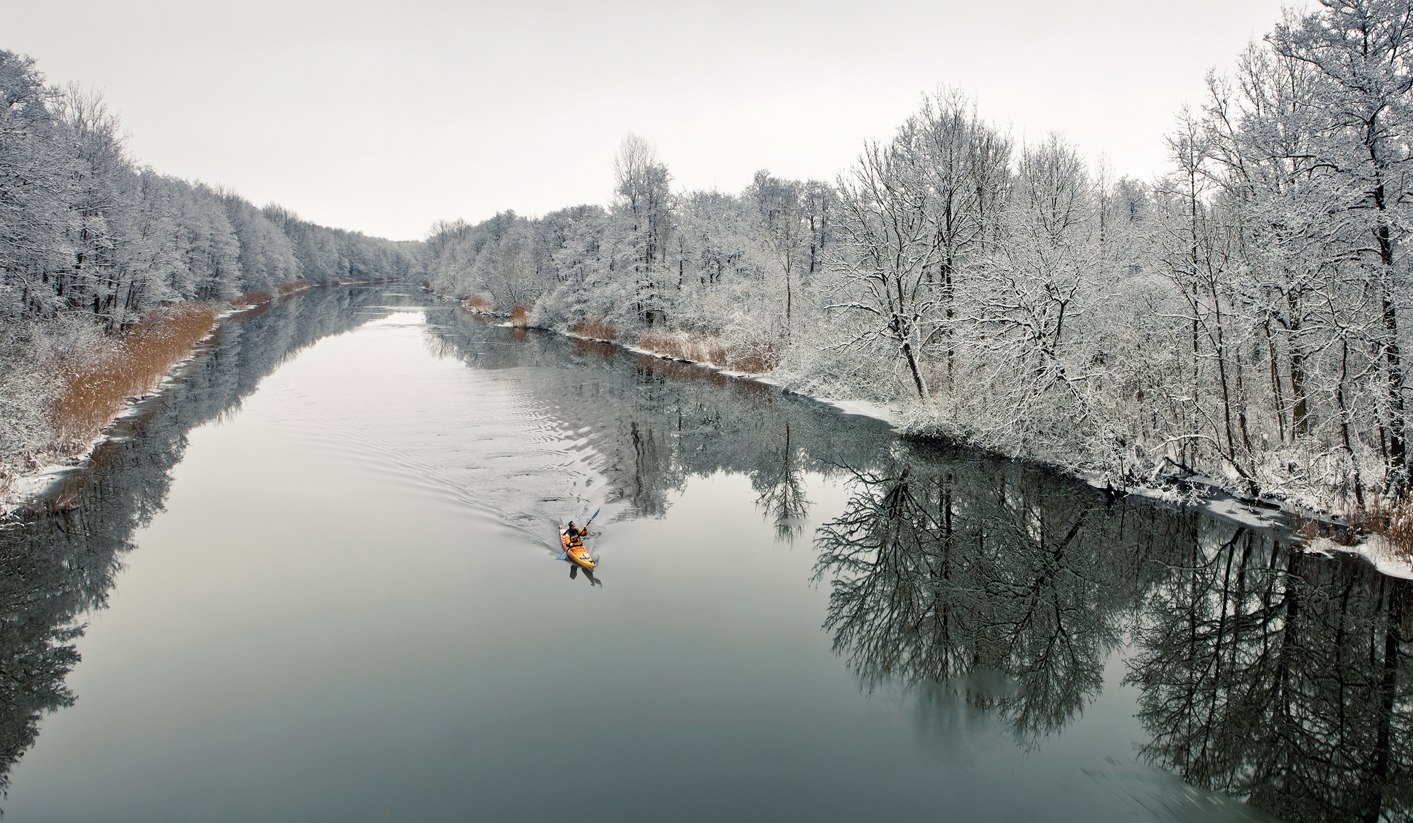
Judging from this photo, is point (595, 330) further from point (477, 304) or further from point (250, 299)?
point (250, 299)

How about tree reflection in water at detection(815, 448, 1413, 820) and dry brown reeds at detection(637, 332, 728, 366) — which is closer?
tree reflection in water at detection(815, 448, 1413, 820)

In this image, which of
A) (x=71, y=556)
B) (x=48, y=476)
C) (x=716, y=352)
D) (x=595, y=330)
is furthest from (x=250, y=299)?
(x=71, y=556)

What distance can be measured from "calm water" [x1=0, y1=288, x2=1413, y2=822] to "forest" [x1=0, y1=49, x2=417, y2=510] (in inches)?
87.8

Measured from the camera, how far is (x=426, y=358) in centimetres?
3953

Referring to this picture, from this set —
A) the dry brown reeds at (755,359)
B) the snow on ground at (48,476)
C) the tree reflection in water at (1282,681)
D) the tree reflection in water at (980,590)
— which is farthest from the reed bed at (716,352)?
the snow on ground at (48,476)

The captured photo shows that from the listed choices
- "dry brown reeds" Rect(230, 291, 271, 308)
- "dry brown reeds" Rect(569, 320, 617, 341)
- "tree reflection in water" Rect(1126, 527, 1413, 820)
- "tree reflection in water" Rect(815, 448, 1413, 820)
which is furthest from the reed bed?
"dry brown reeds" Rect(230, 291, 271, 308)

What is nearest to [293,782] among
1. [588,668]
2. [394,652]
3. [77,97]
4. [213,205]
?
[394,652]

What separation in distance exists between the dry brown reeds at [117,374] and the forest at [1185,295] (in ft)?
75.8

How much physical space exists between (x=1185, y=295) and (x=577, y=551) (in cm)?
1470

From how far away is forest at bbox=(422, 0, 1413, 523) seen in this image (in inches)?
489

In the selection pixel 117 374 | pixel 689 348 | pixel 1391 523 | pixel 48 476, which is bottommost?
pixel 48 476

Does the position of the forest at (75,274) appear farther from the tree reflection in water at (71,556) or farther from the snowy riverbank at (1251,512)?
the snowy riverbank at (1251,512)

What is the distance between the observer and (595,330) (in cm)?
5081

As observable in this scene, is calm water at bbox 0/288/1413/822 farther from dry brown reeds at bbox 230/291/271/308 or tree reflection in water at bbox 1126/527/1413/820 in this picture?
dry brown reeds at bbox 230/291/271/308
